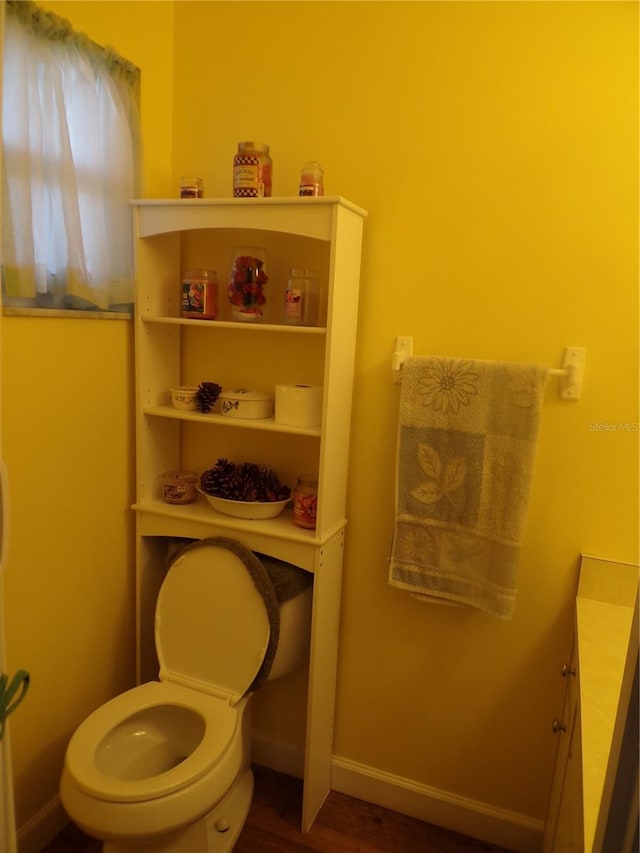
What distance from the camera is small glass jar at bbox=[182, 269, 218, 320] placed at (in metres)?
1.75

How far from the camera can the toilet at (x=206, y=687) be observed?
1502 millimetres

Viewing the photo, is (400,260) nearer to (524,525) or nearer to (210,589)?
(524,525)

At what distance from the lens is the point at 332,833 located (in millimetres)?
1798

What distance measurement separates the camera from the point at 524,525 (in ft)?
5.03

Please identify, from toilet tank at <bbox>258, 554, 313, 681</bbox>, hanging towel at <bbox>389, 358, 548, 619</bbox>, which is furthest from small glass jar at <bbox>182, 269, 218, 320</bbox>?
toilet tank at <bbox>258, 554, 313, 681</bbox>

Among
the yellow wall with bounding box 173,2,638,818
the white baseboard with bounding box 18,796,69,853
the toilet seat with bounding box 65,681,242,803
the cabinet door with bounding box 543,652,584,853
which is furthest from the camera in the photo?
the white baseboard with bounding box 18,796,69,853

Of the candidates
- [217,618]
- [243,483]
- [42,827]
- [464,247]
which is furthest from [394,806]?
[464,247]

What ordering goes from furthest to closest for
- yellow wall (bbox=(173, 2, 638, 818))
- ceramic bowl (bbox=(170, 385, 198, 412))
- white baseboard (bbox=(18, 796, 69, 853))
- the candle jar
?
ceramic bowl (bbox=(170, 385, 198, 412))
the candle jar
white baseboard (bbox=(18, 796, 69, 853))
yellow wall (bbox=(173, 2, 638, 818))

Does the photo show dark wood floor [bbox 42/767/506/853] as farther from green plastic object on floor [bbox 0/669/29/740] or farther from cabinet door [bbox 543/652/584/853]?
green plastic object on floor [bbox 0/669/29/740]

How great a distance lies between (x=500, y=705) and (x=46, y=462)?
1.46m

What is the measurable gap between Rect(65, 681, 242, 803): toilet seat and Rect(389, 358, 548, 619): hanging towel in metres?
0.61

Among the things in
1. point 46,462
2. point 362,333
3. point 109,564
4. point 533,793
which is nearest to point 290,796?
point 533,793

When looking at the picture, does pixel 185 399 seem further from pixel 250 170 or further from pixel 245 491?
pixel 250 170

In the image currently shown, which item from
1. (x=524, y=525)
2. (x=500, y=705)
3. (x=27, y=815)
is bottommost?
(x=27, y=815)
